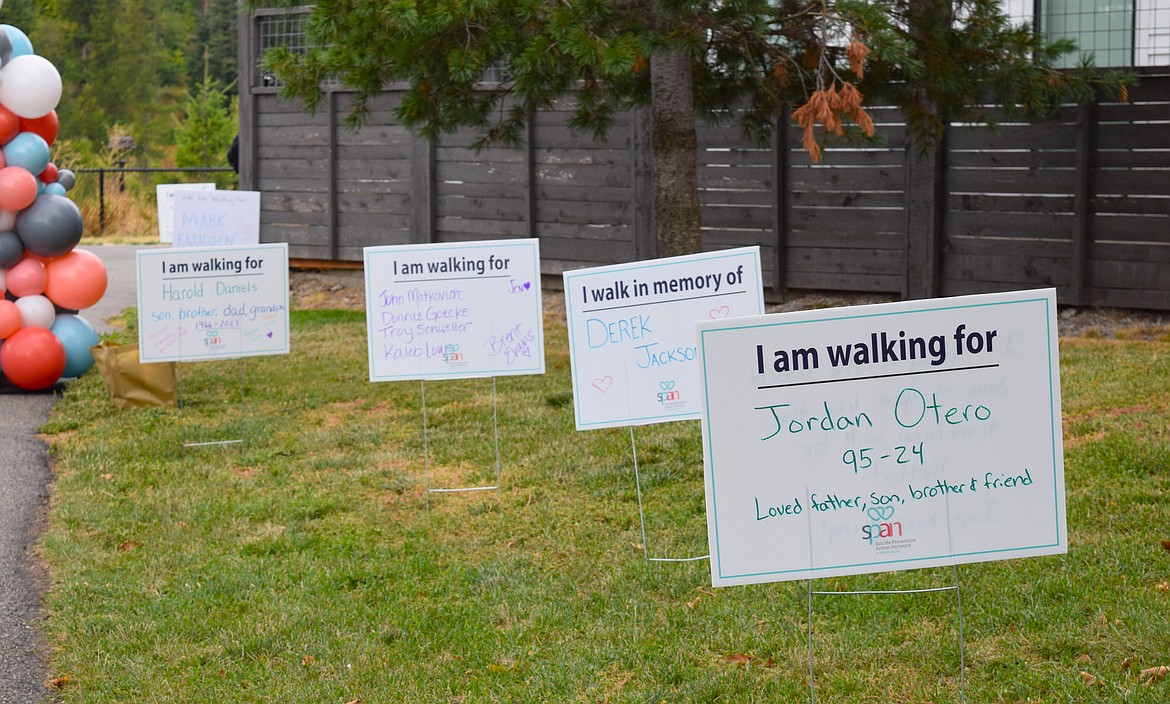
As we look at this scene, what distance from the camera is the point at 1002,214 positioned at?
11.6m

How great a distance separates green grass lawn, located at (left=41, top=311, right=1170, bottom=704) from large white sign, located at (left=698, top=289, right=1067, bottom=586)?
76cm

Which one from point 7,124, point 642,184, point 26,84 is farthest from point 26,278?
point 642,184

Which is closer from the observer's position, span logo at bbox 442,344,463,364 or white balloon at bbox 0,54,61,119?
A: span logo at bbox 442,344,463,364

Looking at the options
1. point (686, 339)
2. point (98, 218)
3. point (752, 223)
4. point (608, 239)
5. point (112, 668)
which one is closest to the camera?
point (112, 668)

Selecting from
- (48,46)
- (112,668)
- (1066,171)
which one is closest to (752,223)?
(1066,171)

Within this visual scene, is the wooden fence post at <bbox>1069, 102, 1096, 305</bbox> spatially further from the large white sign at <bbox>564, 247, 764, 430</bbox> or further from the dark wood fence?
the large white sign at <bbox>564, 247, 764, 430</bbox>

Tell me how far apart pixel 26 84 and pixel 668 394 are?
628cm

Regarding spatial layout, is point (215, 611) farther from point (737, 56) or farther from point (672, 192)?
point (737, 56)

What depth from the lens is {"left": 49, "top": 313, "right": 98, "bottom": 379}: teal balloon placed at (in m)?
10.6

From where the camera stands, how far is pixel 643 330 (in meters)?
5.96

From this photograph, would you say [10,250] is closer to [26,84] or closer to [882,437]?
[26,84]

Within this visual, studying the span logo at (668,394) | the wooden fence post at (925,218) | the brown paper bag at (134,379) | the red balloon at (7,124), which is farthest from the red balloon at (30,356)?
the wooden fence post at (925,218)

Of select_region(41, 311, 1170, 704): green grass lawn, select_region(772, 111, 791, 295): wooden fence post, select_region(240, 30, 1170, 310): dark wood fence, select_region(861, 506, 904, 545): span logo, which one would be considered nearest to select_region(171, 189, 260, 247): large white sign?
select_region(240, 30, 1170, 310): dark wood fence

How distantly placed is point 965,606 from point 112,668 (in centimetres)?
310
